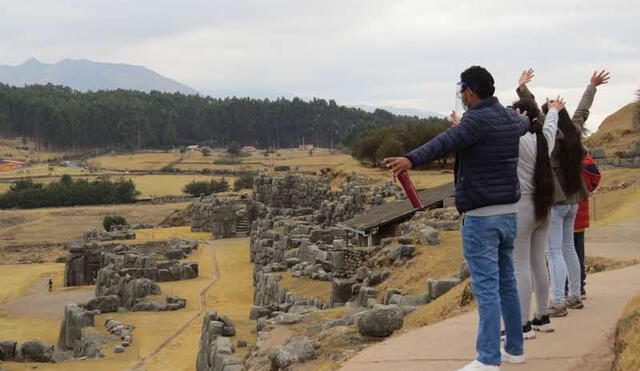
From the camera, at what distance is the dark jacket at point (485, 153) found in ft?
22.5

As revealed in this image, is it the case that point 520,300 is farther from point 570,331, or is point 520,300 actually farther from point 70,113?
point 70,113

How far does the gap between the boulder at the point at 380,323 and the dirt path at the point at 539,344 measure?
0.73 meters

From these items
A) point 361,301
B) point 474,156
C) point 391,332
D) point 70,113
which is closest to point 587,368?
point 474,156

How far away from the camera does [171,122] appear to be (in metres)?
151

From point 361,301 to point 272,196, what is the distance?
41.7 m

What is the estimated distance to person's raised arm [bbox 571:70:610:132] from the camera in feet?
31.0

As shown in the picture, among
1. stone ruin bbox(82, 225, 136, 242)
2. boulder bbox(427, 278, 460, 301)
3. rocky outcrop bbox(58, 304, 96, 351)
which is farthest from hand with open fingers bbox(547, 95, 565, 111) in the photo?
stone ruin bbox(82, 225, 136, 242)

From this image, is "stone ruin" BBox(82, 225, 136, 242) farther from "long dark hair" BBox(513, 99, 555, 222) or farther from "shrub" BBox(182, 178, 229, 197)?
"long dark hair" BBox(513, 99, 555, 222)

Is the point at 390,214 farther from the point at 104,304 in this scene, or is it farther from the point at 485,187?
the point at 485,187

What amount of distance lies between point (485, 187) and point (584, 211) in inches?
156

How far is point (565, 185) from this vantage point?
30.2ft

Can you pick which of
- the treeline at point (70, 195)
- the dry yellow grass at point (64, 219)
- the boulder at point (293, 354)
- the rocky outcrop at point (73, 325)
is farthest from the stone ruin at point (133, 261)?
the treeline at point (70, 195)

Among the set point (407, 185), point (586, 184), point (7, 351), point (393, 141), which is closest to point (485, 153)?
point (407, 185)

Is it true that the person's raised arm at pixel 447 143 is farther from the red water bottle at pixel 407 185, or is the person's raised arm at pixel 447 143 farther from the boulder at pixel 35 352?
the boulder at pixel 35 352
